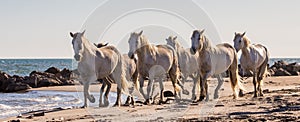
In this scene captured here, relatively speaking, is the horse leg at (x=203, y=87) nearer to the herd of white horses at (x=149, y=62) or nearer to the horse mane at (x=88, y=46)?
the herd of white horses at (x=149, y=62)

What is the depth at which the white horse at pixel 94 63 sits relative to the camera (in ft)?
39.0

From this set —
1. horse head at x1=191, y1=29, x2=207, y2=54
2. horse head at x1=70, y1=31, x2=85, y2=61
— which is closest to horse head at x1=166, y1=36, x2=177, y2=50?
horse head at x1=191, y1=29, x2=207, y2=54

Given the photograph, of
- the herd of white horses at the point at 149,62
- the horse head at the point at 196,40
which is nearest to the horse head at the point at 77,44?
the herd of white horses at the point at 149,62

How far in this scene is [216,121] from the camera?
8.87m

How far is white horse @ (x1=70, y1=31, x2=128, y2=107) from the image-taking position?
1188 centimetres

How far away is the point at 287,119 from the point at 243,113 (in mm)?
1309

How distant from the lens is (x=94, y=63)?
40.7 feet

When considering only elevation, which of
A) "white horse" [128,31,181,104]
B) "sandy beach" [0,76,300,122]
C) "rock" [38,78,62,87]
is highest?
"white horse" [128,31,181,104]

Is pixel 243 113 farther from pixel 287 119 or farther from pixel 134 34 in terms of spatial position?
pixel 134 34

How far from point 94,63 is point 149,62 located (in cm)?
164

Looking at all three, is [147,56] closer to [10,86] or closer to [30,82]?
[10,86]

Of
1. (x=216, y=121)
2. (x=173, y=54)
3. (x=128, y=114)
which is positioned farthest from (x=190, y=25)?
(x=216, y=121)

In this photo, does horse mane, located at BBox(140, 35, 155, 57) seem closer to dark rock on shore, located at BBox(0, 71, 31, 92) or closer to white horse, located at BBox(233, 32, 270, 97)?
white horse, located at BBox(233, 32, 270, 97)

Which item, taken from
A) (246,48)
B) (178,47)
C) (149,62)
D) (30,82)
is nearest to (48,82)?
(30,82)
